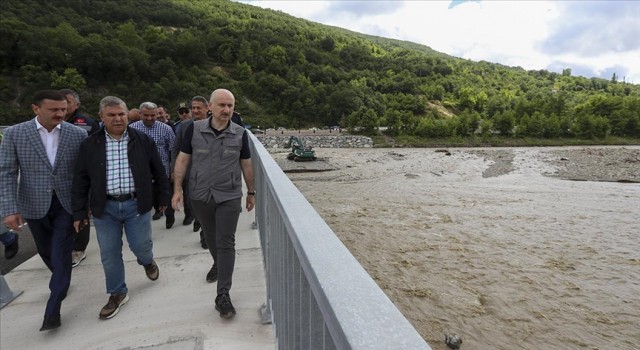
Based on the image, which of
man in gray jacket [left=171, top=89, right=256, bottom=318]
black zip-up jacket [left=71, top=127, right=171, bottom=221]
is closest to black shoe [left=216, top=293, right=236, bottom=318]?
man in gray jacket [left=171, top=89, right=256, bottom=318]

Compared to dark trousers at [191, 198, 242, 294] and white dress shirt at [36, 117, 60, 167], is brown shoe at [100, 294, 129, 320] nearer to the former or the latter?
dark trousers at [191, 198, 242, 294]

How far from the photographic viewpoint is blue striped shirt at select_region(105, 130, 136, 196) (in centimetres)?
304

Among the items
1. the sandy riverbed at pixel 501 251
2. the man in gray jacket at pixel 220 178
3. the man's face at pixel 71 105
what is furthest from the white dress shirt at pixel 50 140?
the sandy riverbed at pixel 501 251

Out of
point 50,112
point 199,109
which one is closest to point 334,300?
point 50,112

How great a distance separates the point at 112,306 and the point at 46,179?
131cm

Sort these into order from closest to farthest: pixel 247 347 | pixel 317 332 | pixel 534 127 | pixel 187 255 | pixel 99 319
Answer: pixel 317 332 < pixel 247 347 < pixel 99 319 < pixel 187 255 < pixel 534 127

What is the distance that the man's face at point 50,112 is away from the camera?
2.90 metres

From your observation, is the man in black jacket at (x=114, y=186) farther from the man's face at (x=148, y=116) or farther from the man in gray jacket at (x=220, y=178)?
the man's face at (x=148, y=116)

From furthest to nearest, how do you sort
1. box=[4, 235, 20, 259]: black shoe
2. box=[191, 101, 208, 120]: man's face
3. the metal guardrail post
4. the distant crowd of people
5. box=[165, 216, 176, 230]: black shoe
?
box=[165, 216, 176, 230]: black shoe, box=[191, 101, 208, 120]: man's face, box=[4, 235, 20, 259]: black shoe, the metal guardrail post, the distant crowd of people

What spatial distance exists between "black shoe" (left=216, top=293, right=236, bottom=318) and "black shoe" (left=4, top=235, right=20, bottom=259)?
3.52 meters

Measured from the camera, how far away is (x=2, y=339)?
2.87m

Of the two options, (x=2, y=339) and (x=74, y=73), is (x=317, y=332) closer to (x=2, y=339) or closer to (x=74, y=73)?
(x=2, y=339)

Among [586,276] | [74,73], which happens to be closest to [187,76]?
[74,73]

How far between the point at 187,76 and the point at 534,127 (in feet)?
237
